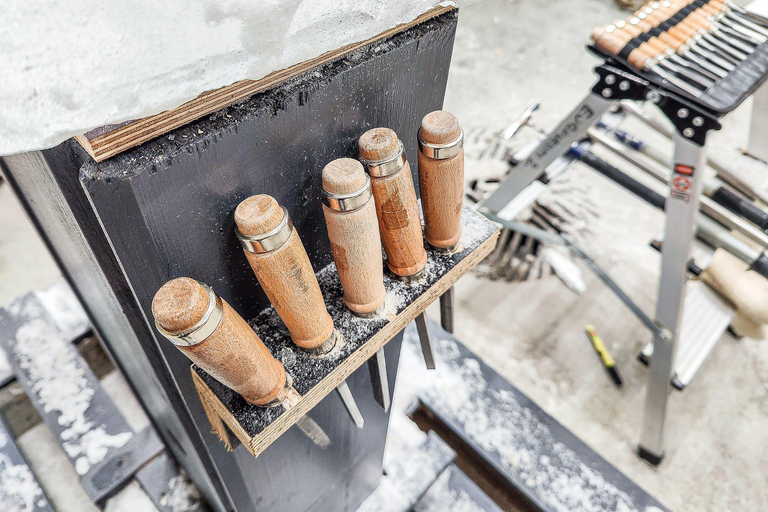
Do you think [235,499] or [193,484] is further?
[193,484]

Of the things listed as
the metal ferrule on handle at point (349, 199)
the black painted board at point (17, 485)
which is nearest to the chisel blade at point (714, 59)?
the metal ferrule on handle at point (349, 199)

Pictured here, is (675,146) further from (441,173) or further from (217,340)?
(217,340)

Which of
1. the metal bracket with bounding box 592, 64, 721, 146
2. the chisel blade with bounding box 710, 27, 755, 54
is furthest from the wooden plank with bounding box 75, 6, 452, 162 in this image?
the chisel blade with bounding box 710, 27, 755, 54

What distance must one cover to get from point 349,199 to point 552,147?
1.12 meters

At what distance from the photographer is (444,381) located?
149 centimetres

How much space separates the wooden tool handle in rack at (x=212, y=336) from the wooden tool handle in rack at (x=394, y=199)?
0.63 ft

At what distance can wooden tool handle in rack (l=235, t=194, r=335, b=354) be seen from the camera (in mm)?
465

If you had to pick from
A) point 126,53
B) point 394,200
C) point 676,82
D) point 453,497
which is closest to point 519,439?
point 453,497

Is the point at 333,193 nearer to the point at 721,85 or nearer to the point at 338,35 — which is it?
the point at 338,35

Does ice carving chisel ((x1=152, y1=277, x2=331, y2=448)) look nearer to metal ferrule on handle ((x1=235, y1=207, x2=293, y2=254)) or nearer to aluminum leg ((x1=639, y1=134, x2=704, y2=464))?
metal ferrule on handle ((x1=235, y1=207, x2=293, y2=254))

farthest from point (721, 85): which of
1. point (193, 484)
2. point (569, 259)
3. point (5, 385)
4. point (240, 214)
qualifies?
point (5, 385)

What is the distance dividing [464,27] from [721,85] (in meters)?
2.75

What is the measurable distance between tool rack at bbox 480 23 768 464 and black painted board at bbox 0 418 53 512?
4.93 ft

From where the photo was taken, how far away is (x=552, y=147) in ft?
4.79
